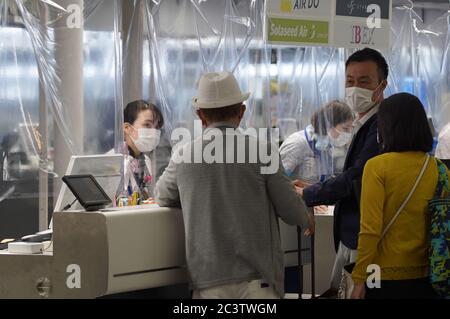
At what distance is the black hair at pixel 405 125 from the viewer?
312 centimetres

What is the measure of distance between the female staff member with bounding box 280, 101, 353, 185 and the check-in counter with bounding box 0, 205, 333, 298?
136 inches

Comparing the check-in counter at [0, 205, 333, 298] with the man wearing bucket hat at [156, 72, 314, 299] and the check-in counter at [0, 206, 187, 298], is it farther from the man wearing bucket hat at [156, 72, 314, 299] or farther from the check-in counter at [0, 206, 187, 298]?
the man wearing bucket hat at [156, 72, 314, 299]

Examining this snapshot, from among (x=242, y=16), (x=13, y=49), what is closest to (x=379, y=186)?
(x=13, y=49)

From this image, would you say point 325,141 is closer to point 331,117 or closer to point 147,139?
point 331,117

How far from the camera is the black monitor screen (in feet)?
10.7

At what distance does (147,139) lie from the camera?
6.03m

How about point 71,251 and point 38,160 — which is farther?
point 38,160

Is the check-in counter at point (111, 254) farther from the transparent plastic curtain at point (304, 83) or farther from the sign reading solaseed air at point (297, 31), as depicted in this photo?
the transparent plastic curtain at point (304, 83)

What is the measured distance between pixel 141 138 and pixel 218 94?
9.55ft

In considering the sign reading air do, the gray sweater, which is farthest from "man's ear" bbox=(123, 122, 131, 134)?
the gray sweater

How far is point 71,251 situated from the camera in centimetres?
320

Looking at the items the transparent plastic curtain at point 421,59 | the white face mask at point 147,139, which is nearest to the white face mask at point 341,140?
the transparent plastic curtain at point 421,59
